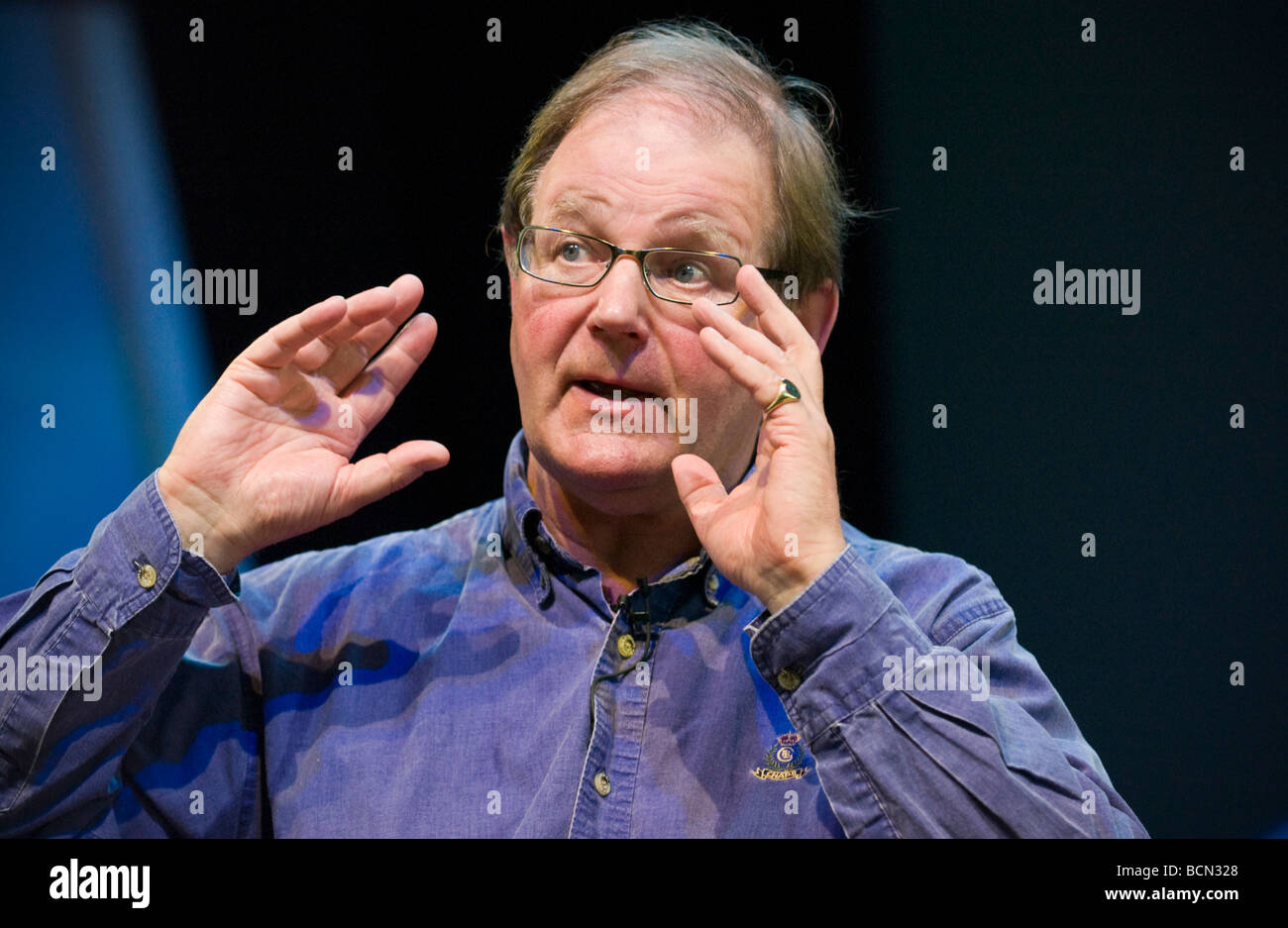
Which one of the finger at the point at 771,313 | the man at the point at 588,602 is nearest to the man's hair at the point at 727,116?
the man at the point at 588,602

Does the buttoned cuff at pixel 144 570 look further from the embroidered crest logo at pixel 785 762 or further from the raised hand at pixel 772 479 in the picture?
the embroidered crest logo at pixel 785 762

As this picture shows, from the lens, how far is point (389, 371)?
1.81 metres

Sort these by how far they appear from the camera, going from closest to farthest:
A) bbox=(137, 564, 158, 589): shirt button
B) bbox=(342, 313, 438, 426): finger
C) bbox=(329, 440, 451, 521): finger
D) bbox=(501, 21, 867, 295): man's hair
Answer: bbox=(137, 564, 158, 589): shirt button
bbox=(329, 440, 451, 521): finger
bbox=(342, 313, 438, 426): finger
bbox=(501, 21, 867, 295): man's hair

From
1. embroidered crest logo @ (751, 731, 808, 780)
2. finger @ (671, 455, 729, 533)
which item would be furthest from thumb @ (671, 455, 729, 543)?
embroidered crest logo @ (751, 731, 808, 780)

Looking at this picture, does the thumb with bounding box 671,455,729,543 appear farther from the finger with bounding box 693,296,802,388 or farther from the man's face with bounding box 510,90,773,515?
the finger with bounding box 693,296,802,388

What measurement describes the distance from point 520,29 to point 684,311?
0.73 meters

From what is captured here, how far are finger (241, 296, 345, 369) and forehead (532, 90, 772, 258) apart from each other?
16.3 inches

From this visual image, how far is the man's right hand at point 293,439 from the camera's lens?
5.42ft

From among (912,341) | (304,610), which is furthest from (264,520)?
(912,341)

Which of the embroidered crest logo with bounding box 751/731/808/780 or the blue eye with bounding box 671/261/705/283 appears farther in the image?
the blue eye with bounding box 671/261/705/283

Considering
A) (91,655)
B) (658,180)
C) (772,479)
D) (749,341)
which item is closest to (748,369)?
(749,341)

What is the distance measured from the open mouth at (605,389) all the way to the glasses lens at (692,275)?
157mm

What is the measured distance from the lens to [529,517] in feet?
6.36

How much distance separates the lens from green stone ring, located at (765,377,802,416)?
1.60 metres
